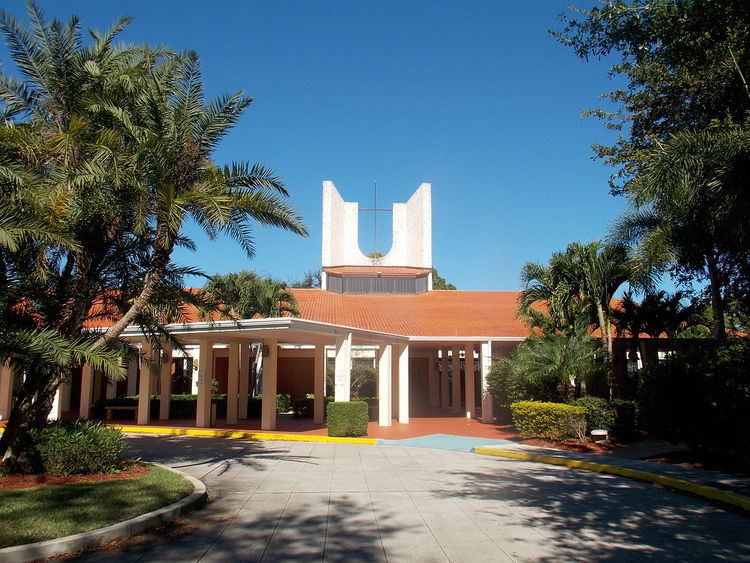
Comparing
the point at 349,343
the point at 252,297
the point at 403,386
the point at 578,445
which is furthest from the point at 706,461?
the point at 252,297

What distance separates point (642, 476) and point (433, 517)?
5657 mm

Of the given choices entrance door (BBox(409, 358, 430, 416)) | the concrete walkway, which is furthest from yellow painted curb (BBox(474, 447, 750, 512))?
entrance door (BBox(409, 358, 430, 416))

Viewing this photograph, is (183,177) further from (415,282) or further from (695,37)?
(415,282)

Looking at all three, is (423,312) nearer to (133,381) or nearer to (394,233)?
(394,233)

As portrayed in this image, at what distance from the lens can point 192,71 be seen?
37.6ft

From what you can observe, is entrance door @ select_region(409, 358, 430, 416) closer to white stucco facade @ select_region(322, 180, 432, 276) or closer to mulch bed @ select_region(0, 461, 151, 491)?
white stucco facade @ select_region(322, 180, 432, 276)

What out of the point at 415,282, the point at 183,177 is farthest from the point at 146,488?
the point at 415,282

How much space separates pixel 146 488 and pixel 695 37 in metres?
11.8

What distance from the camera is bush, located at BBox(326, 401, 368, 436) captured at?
17.8m

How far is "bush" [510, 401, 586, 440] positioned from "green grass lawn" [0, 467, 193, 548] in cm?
1065

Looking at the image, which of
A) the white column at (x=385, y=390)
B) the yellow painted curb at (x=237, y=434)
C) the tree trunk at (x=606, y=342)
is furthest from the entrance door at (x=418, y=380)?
the yellow painted curb at (x=237, y=434)

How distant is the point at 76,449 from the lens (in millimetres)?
9867

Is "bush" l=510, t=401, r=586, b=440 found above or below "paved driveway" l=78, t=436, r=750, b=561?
above

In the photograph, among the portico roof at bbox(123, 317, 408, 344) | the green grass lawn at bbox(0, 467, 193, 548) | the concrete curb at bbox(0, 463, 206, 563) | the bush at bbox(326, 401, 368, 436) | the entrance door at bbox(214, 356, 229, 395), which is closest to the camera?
the concrete curb at bbox(0, 463, 206, 563)
